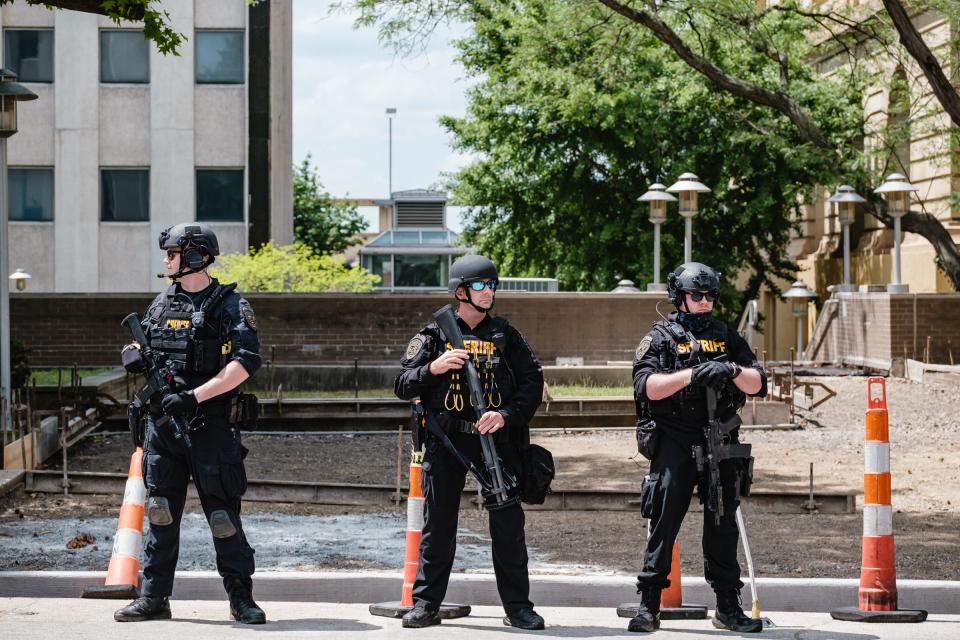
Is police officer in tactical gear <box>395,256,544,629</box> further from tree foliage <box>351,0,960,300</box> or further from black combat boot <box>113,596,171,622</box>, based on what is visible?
tree foliage <box>351,0,960,300</box>

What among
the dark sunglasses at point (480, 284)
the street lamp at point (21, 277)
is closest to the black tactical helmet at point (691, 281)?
the dark sunglasses at point (480, 284)

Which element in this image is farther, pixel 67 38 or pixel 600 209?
pixel 600 209

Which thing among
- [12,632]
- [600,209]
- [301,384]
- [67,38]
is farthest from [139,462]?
[600,209]

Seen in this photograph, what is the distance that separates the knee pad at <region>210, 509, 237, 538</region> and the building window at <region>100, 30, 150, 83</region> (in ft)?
90.4

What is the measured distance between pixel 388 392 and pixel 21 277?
12.2 m

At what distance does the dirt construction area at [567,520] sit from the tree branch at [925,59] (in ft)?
12.6

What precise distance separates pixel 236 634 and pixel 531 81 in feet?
84.1

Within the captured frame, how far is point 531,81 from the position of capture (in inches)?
1227

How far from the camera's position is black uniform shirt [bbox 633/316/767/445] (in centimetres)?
670

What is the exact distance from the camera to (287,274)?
1078 inches

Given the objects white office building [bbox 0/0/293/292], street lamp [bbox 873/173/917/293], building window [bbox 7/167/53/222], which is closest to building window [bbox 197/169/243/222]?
white office building [bbox 0/0/293/292]

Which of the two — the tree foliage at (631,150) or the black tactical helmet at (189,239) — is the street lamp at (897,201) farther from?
the black tactical helmet at (189,239)

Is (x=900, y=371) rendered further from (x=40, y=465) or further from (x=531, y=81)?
(x=40, y=465)

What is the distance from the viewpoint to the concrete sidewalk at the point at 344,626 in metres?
6.55
